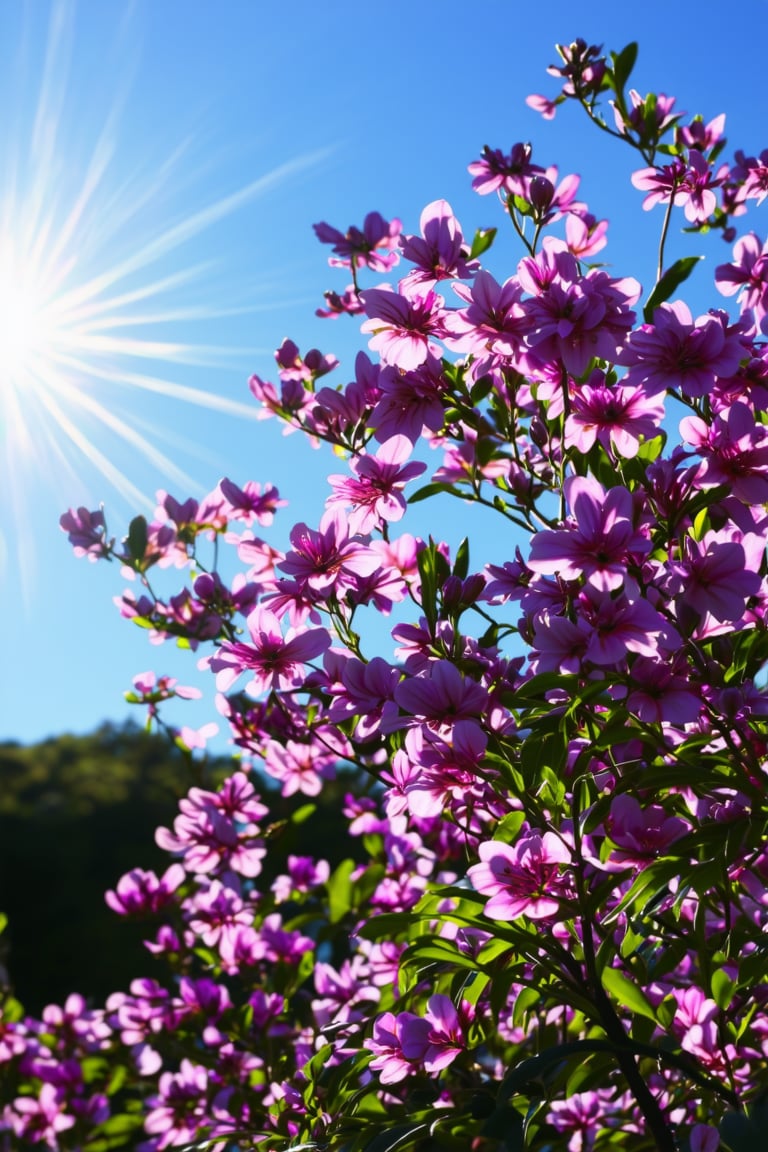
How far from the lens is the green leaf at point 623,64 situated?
192cm

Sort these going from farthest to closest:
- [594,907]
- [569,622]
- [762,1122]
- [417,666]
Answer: [417,666] → [594,907] → [569,622] → [762,1122]

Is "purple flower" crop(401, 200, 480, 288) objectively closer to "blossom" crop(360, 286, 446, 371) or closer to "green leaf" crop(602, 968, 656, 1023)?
"blossom" crop(360, 286, 446, 371)

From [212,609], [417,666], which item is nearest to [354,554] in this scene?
[417,666]

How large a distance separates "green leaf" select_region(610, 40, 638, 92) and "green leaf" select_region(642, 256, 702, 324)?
0.69 m

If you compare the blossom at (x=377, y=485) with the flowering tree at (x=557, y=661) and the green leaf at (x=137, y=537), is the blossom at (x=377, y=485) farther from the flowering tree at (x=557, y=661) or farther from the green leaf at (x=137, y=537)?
the green leaf at (x=137, y=537)

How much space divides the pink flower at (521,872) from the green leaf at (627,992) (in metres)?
0.28

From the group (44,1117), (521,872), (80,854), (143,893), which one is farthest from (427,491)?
(80,854)

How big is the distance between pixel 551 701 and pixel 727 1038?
0.67 metres

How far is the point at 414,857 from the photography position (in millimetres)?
2688

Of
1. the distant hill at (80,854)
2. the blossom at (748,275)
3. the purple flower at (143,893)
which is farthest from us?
the distant hill at (80,854)

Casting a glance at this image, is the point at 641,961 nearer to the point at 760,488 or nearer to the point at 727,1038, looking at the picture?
the point at 727,1038

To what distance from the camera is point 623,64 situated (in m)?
1.92

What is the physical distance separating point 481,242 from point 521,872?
105 cm

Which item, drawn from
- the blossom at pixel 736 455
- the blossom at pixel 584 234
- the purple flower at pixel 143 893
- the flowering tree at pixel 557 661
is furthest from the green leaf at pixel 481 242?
the purple flower at pixel 143 893
